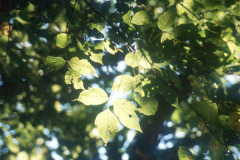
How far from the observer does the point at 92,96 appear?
858 mm

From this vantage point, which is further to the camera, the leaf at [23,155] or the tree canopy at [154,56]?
the leaf at [23,155]

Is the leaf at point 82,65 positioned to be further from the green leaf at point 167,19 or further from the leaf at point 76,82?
the green leaf at point 167,19

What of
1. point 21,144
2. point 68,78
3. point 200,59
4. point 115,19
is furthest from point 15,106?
point 200,59

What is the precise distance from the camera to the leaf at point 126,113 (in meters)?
0.85

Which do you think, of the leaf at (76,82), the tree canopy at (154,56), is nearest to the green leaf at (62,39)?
the tree canopy at (154,56)

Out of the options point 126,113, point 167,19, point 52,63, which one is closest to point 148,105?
point 126,113

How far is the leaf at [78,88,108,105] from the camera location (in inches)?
33.1

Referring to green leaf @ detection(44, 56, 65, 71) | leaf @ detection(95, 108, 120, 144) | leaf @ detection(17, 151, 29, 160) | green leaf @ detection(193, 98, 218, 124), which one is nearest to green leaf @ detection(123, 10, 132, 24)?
green leaf @ detection(44, 56, 65, 71)

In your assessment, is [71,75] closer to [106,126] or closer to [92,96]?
[92,96]

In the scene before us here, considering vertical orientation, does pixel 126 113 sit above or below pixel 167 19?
below

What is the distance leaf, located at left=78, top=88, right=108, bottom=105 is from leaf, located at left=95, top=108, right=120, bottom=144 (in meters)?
0.09

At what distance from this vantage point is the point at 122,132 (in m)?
3.61

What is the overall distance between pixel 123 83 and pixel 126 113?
0.18 meters

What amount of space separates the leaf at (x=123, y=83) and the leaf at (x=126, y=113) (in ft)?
0.27
